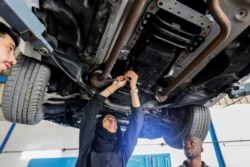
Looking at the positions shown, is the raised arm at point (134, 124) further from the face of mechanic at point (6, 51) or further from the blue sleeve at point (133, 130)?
the face of mechanic at point (6, 51)

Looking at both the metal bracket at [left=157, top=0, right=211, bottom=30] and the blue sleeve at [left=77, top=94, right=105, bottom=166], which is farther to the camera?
the blue sleeve at [left=77, top=94, right=105, bottom=166]

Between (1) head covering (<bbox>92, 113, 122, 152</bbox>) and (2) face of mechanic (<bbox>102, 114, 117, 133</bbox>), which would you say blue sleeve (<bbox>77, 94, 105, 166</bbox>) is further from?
(2) face of mechanic (<bbox>102, 114, 117, 133</bbox>)

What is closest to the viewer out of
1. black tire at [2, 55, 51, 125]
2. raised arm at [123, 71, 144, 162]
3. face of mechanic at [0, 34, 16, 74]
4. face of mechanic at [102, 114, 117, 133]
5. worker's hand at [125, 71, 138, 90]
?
face of mechanic at [0, 34, 16, 74]

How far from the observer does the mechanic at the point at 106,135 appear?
1.61 m

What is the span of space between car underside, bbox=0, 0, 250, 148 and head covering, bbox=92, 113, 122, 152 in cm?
27

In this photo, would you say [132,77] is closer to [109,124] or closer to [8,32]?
[109,124]

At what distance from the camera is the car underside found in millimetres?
1099

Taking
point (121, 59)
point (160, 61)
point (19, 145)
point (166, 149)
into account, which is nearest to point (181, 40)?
point (160, 61)

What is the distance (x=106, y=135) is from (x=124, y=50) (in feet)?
2.20

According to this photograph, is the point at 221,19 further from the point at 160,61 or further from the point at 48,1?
the point at 48,1

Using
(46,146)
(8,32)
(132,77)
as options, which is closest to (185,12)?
(132,77)

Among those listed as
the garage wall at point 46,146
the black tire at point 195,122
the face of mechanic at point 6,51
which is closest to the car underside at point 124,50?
the face of mechanic at point 6,51

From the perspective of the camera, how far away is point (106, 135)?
5.73 feet

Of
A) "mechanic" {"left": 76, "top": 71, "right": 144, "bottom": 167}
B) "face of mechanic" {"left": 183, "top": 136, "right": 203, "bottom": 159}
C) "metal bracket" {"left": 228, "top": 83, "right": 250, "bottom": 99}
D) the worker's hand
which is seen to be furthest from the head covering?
"metal bracket" {"left": 228, "top": 83, "right": 250, "bottom": 99}
